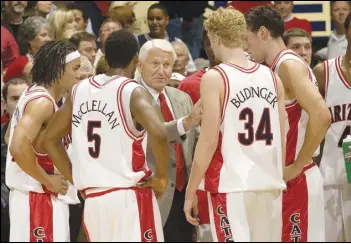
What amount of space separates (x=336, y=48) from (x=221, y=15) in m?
4.86

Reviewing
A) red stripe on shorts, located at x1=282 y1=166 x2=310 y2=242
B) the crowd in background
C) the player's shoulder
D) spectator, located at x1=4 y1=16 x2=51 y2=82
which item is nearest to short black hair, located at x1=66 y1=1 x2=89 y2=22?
the crowd in background

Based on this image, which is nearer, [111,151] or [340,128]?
[111,151]

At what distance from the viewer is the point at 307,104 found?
6051mm

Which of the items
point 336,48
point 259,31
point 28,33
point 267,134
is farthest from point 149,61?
point 336,48

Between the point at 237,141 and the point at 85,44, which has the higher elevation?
the point at 85,44

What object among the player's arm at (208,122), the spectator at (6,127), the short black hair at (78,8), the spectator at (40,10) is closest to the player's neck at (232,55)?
the player's arm at (208,122)

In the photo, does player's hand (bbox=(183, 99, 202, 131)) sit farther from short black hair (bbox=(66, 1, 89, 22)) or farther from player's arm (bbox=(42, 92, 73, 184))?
short black hair (bbox=(66, 1, 89, 22))

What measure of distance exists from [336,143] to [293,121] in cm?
66

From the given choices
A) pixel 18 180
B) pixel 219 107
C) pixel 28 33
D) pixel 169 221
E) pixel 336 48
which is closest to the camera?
pixel 219 107

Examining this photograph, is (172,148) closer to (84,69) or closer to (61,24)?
(84,69)

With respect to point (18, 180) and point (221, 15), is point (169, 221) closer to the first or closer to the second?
point (18, 180)

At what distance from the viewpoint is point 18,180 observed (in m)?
6.57

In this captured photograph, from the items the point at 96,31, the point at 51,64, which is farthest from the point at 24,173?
the point at 96,31

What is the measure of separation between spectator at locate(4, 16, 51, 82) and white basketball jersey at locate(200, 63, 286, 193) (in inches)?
151
